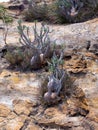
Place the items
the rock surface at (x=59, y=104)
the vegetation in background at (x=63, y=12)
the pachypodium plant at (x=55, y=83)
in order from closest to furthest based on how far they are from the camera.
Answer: the rock surface at (x=59, y=104)
the pachypodium plant at (x=55, y=83)
the vegetation in background at (x=63, y=12)

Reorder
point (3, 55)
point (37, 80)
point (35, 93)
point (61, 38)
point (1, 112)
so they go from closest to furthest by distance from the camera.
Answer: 1. point (1, 112)
2. point (35, 93)
3. point (37, 80)
4. point (3, 55)
5. point (61, 38)

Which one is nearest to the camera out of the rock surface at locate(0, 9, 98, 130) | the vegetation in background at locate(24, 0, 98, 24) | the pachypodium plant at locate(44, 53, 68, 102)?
the rock surface at locate(0, 9, 98, 130)

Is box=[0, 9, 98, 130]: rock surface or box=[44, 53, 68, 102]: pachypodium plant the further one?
box=[44, 53, 68, 102]: pachypodium plant

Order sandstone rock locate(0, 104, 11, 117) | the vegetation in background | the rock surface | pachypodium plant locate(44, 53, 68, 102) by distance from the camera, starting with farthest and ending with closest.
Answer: the vegetation in background, pachypodium plant locate(44, 53, 68, 102), sandstone rock locate(0, 104, 11, 117), the rock surface

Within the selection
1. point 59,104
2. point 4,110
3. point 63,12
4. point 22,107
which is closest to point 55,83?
point 59,104

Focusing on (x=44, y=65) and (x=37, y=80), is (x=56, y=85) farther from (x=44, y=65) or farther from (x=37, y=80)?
(x=44, y=65)

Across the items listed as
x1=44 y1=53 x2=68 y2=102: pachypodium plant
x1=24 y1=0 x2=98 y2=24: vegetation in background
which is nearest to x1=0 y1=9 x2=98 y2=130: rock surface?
x1=44 y1=53 x2=68 y2=102: pachypodium plant

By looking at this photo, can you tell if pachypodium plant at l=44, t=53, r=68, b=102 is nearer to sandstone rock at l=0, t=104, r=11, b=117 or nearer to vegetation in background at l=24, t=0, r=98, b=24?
sandstone rock at l=0, t=104, r=11, b=117

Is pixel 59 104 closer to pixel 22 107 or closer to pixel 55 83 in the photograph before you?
pixel 55 83

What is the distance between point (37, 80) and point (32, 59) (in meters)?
0.58

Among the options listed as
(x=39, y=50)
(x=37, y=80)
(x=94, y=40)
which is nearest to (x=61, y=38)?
(x=94, y=40)

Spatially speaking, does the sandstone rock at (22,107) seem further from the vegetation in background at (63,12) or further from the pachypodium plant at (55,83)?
the vegetation in background at (63,12)

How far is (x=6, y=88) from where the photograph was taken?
239 inches

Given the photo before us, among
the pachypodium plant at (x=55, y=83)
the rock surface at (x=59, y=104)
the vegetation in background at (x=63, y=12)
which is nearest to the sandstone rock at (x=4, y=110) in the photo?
the rock surface at (x=59, y=104)
